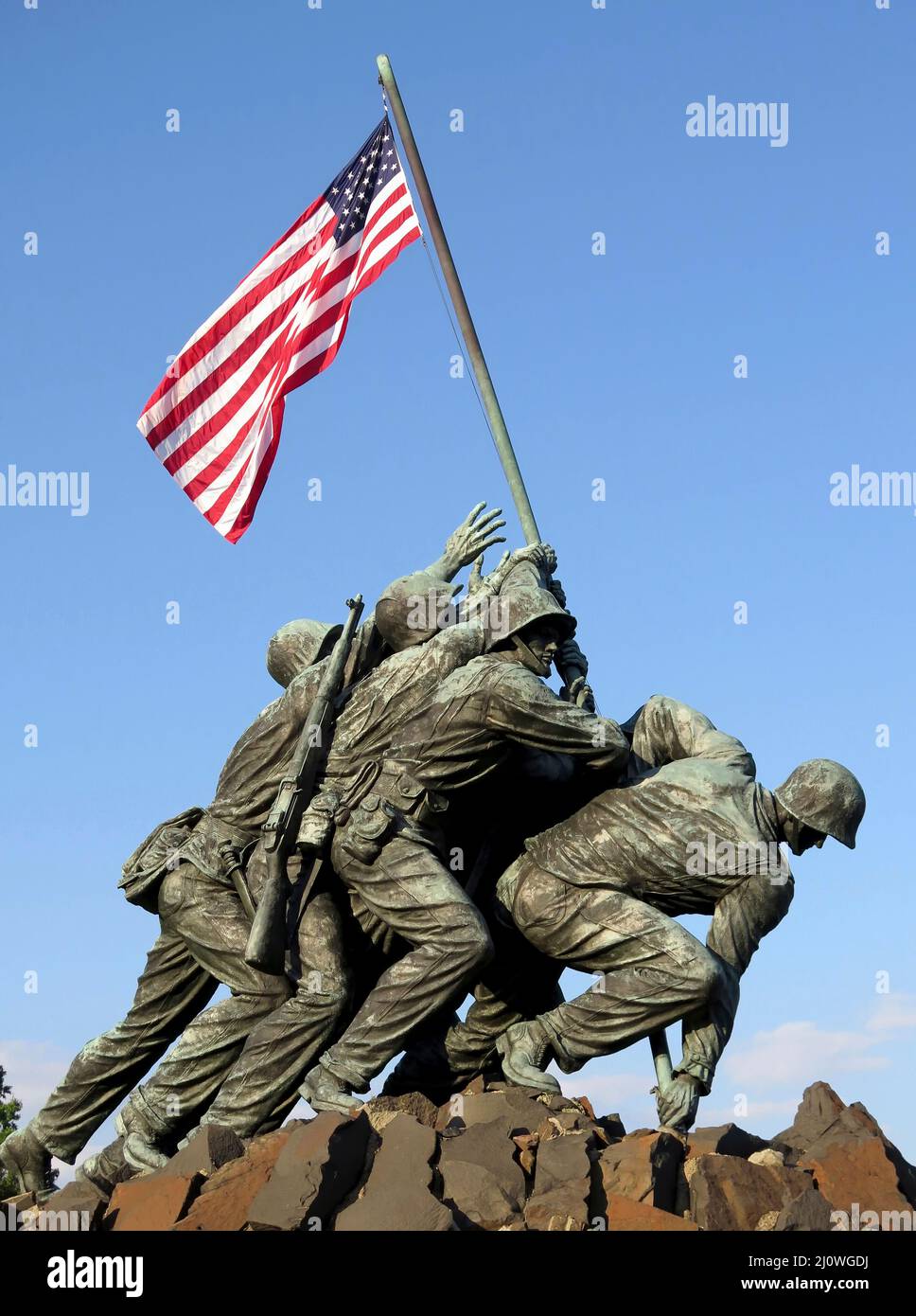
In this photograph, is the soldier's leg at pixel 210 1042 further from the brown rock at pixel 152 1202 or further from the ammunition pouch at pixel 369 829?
the brown rock at pixel 152 1202

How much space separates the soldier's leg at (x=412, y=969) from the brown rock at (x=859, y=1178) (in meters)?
2.16

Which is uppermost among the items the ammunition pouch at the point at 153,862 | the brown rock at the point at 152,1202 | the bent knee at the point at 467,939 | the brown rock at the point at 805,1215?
the ammunition pouch at the point at 153,862

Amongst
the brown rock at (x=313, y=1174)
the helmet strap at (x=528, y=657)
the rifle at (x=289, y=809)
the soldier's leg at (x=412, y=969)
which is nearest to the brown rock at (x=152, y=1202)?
the brown rock at (x=313, y=1174)

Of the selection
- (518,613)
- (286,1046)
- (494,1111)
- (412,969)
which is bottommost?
(494,1111)

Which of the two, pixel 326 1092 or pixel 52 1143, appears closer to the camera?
pixel 326 1092

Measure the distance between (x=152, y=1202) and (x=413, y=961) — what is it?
2.04 m

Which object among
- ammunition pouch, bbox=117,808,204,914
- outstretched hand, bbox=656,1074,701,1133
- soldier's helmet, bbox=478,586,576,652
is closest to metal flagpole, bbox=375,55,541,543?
soldier's helmet, bbox=478,586,576,652

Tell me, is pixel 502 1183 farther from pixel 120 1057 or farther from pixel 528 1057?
pixel 120 1057

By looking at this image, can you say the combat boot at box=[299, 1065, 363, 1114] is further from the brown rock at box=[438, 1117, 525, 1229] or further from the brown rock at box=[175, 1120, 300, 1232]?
the brown rock at box=[438, 1117, 525, 1229]

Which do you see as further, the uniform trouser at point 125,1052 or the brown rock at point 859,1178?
the uniform trouser at point 125,1052

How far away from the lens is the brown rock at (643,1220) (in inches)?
337

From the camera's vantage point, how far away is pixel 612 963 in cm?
1060

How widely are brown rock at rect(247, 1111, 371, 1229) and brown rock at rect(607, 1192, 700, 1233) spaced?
129cm

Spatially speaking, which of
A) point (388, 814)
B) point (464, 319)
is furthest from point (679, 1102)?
point (464, 319)
